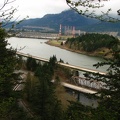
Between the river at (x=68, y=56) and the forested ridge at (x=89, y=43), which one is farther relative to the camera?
the forested ridge at (x=89, y=43)

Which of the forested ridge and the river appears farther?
the forested ridge

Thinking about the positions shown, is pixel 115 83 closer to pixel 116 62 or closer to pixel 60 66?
pixel 116 62

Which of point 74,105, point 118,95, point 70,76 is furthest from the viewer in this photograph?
point 70,76

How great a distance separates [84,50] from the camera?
71.2 meters

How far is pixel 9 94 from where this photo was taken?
1068 cm

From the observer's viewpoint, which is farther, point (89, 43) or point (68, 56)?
point (89, 43)

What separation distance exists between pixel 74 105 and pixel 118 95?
108 cm

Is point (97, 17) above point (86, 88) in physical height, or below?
above

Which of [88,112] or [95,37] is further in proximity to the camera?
[95,37]

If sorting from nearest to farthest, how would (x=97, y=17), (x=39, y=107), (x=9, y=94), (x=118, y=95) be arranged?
(x=97, y=17)
(x=118, y=95)
(x=9, y=94)
(x=39, y=107)

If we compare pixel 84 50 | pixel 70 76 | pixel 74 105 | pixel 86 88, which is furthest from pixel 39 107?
pixel 84 50

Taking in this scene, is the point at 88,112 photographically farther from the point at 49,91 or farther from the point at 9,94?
the point at 49,91

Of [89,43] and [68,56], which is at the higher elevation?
[89,43]

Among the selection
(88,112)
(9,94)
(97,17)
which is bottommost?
(9,94)
